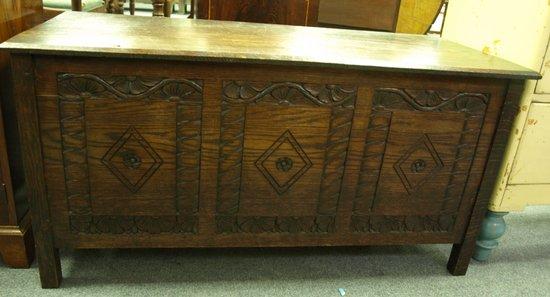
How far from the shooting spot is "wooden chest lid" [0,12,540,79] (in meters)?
1.02

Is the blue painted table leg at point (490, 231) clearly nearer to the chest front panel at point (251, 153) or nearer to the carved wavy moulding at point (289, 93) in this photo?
the chest front panel at point (251, 153)

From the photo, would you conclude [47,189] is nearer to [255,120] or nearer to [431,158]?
[255,120]

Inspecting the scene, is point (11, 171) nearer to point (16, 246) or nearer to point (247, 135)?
point (16, 246)

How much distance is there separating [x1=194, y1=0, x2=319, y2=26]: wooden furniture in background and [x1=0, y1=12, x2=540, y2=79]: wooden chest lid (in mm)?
→ 833

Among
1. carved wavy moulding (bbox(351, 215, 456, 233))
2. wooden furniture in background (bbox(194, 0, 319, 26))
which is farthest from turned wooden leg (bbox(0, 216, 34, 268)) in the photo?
wooden furniture in background (bbox(194, 0, 319, 26))

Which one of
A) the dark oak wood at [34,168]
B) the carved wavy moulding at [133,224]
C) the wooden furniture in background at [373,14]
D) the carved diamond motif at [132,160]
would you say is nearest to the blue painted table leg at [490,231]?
the carved wavy moulding at [133,224]

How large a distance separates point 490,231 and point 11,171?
1.43 metres

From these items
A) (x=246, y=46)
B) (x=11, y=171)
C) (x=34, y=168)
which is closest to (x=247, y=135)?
(x=246, y=46)

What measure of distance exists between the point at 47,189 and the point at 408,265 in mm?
1094

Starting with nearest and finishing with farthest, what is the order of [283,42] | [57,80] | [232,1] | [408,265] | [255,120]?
[57,80] → [255,120] → [283,42] → [408,265] → [232,1]

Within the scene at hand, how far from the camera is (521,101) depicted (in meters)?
1.27

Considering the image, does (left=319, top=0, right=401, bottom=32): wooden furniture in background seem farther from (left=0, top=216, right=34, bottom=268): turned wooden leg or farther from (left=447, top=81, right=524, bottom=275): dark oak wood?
(left=0, top=216, right=34, bottom=268): turned wooden leg

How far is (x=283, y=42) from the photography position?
1252 mm

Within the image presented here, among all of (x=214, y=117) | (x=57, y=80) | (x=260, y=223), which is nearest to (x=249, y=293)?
(x=260, y=223)
